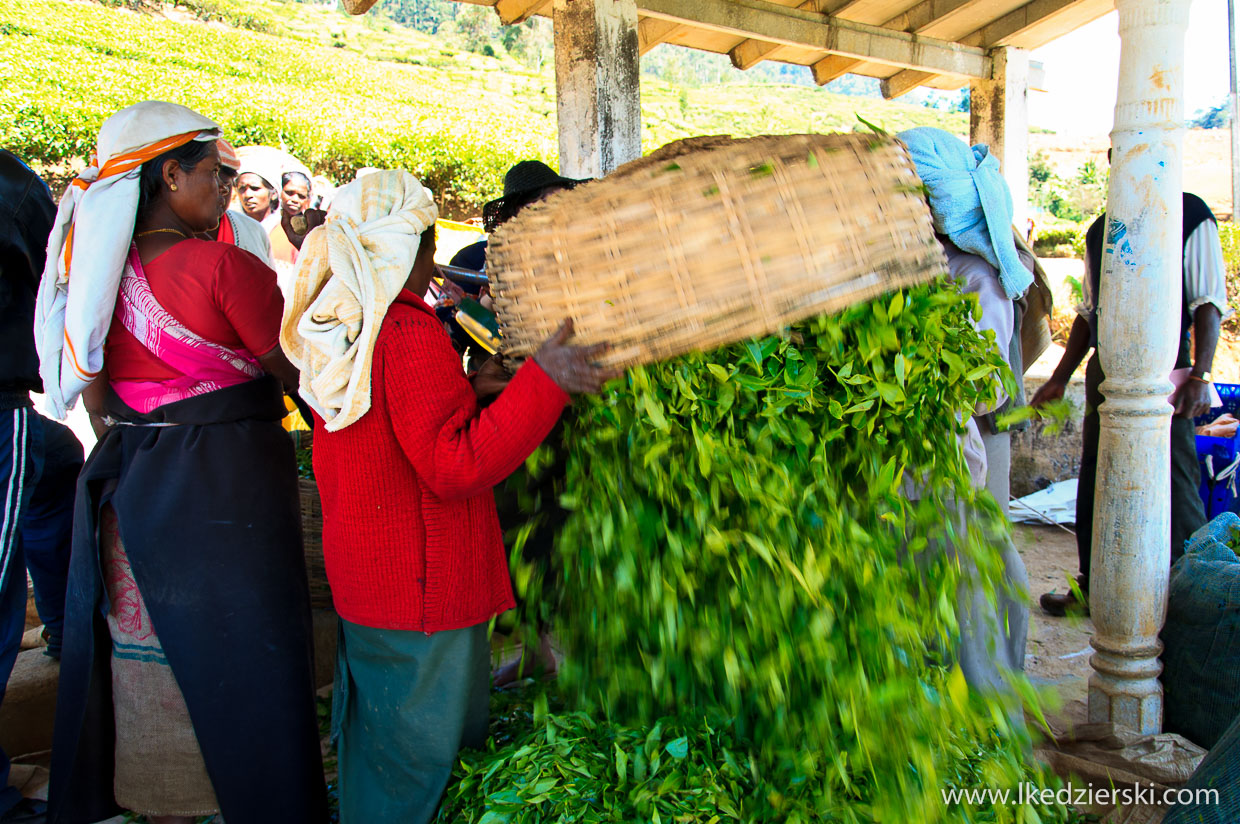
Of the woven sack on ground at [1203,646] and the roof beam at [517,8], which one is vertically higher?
the roof beam at [517,8]

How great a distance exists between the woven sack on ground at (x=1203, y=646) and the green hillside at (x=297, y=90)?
5856 mm

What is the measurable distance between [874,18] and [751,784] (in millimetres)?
5113

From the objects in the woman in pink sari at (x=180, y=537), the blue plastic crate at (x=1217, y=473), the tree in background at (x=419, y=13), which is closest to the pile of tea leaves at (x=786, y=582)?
the woman in pink sari at (x=180, y=537)

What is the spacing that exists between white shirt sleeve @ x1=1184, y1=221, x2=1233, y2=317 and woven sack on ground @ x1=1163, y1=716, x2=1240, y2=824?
2124 mm

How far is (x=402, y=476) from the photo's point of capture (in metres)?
1.66

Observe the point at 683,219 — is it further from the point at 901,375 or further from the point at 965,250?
the point at 965,250

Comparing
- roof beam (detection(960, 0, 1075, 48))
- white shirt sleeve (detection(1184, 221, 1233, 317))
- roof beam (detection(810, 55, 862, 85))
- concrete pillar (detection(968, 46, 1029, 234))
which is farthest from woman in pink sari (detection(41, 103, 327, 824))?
concrete pillar (detection(968, 46, 1029, 234))

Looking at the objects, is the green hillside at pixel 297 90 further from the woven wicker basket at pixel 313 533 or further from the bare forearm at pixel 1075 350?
the woven wicker basket at pixel 313 533

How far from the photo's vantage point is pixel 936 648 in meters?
1.75

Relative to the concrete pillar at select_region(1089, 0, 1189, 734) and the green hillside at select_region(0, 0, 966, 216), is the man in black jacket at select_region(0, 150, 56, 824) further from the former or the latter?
the green hillside at select_region(0, 0, 966, 216)

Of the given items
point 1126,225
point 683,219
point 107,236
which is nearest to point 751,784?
point 683,219

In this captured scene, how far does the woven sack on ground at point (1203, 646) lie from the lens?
237 centimetres

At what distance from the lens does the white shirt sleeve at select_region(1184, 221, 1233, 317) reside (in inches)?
123

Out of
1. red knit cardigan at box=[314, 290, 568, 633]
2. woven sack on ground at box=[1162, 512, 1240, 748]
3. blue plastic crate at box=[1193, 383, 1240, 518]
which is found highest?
red knit cardigan at box=[314, 290, 568, 633]
